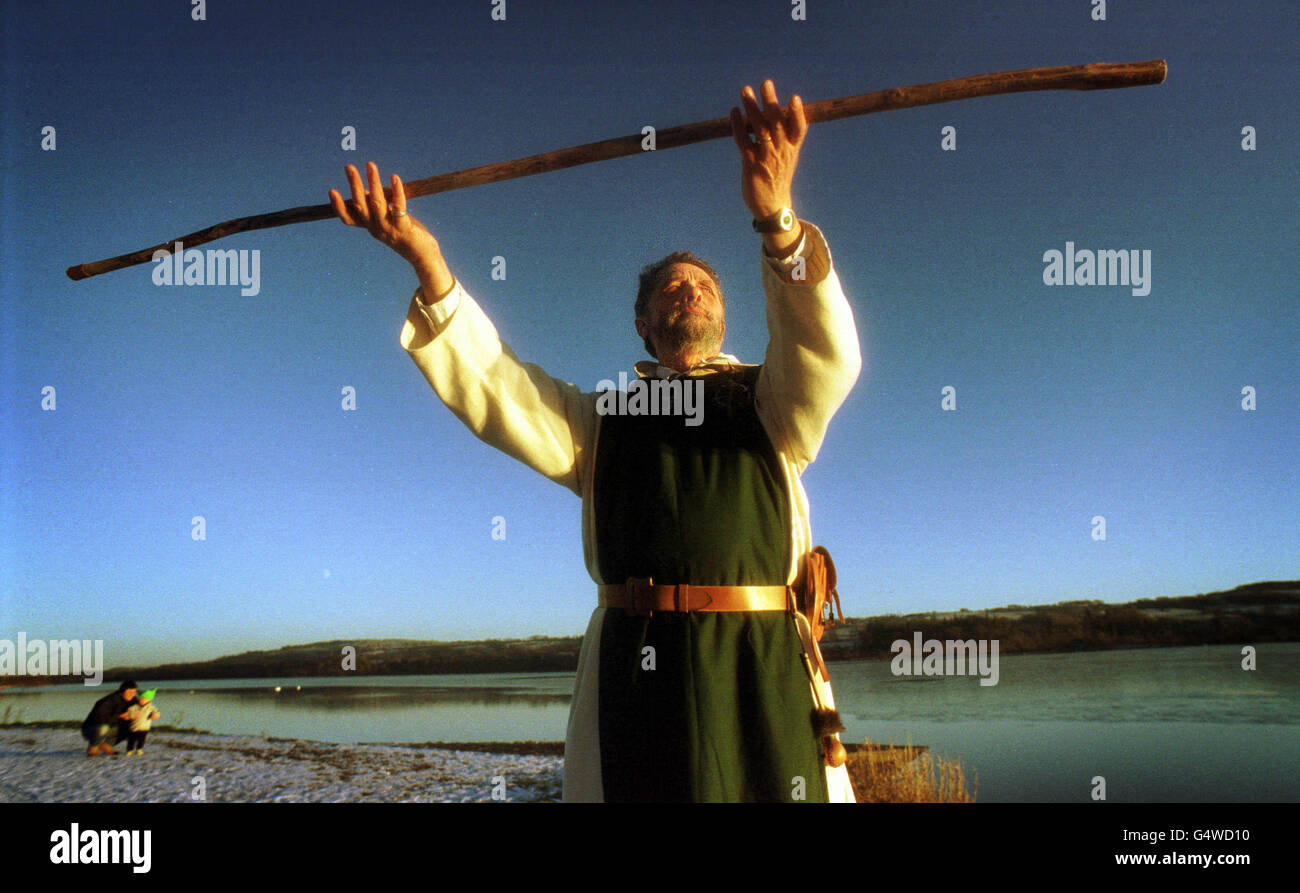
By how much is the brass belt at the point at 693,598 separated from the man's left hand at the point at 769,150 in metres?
0.76

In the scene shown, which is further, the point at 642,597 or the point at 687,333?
the point at 687,333

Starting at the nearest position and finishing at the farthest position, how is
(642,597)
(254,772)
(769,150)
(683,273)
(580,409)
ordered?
1. (769,150)
2. (642,597)
3. (580,409)
4. (683,273)
5. (254,772)

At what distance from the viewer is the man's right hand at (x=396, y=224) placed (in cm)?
168

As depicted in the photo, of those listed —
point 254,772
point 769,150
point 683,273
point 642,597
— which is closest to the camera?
point 769,150

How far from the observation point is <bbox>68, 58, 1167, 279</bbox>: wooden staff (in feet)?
5.39

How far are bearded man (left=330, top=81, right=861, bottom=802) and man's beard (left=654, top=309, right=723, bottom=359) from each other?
12cm

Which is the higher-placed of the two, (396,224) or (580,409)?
(396,224)

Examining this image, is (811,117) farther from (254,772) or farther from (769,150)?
(254,772)

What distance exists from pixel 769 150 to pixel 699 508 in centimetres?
73

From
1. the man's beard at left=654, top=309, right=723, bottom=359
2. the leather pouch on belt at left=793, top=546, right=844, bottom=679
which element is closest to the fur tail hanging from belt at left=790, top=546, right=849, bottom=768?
the leather pouch on belt at left=793, top=546, right=844, bottom=679

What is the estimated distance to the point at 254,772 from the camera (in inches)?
408

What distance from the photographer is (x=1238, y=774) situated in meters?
10.9

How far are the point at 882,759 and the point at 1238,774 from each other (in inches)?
255

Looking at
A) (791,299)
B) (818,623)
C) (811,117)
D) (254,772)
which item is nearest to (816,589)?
(818,623)
